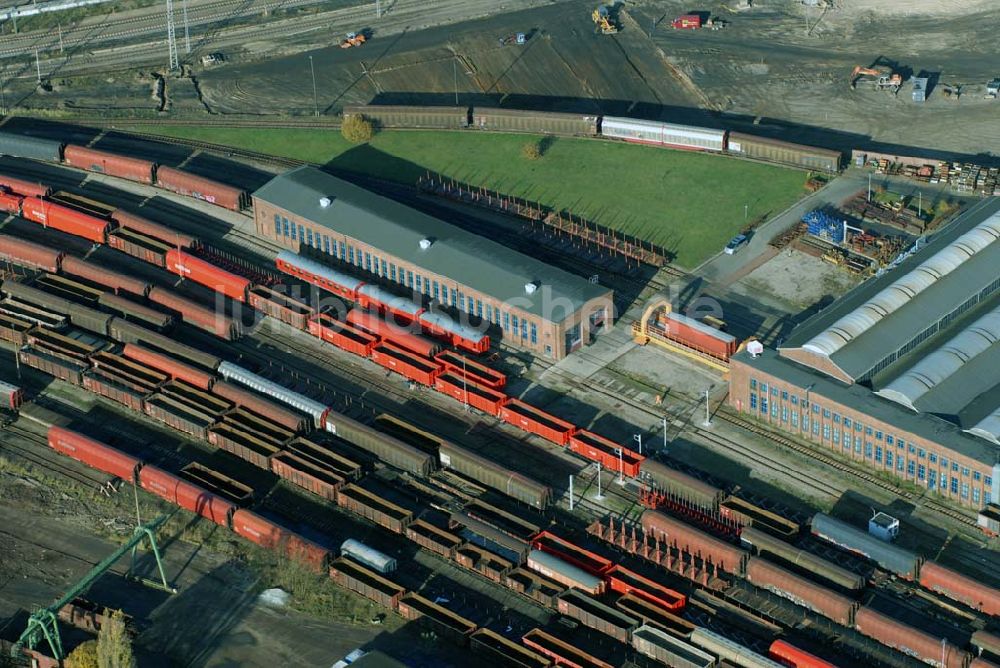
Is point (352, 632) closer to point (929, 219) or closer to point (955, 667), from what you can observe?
point (955, 667)

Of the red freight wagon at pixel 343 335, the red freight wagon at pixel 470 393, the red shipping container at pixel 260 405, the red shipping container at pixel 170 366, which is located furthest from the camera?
the red freight wagon at pixel 343 335

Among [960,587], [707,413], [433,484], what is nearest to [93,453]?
[433,484]

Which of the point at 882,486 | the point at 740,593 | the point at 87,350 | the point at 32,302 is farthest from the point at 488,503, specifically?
the point at 32,302

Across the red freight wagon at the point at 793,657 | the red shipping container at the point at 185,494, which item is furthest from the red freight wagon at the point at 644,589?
the red shipping container at the point at 185,494

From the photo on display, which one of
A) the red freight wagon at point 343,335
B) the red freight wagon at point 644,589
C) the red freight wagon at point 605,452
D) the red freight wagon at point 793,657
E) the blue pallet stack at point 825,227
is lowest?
the red freight wagon at point 793,657

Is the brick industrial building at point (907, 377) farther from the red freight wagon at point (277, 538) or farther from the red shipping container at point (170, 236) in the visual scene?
the red shipping container at point (170, 236)
